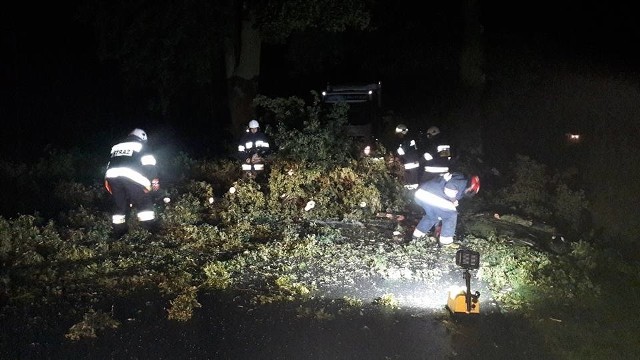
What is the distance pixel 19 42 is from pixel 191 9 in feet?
37.3

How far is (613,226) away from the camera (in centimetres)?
1024

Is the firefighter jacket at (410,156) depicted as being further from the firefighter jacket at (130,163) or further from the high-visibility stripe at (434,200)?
the firefighter jacket at (130,163)

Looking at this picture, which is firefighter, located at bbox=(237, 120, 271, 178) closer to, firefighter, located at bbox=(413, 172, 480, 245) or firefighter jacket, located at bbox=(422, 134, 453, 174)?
firefighter jacket, located at bbox=(422, 134, 453, 174)

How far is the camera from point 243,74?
15789 millimetres

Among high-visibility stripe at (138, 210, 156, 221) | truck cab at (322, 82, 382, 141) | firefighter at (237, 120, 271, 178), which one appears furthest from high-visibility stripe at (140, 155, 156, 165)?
truck cab at (322, 82, 382, 141)

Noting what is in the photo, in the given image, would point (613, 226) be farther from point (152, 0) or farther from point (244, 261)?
point (152, 0)

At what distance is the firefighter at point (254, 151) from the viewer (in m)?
11.8

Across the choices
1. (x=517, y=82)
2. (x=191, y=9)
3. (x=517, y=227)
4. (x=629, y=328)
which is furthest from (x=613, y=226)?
(x=517, y=82)

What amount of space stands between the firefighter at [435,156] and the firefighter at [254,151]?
124 inches

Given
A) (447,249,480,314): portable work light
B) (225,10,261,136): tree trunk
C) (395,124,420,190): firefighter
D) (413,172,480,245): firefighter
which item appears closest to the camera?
(447,249,480,314): portable work light

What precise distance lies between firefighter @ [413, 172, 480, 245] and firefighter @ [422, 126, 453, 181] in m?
1.81

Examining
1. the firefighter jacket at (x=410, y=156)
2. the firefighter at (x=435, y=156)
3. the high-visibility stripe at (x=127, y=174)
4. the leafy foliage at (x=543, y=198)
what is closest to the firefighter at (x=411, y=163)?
the firefighter jacket at (x=410, y=156)

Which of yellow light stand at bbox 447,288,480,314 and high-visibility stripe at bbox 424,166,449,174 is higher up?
high-visibility stripe at bbox 424,166,449,174

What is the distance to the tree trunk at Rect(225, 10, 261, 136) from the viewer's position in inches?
615
